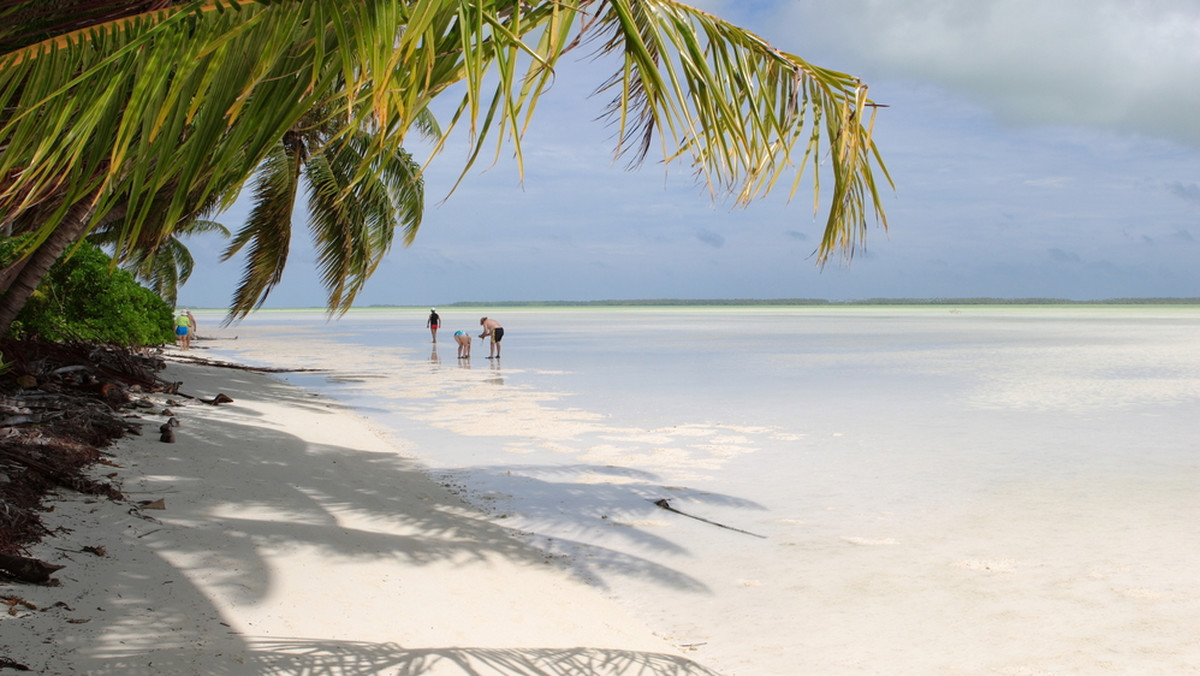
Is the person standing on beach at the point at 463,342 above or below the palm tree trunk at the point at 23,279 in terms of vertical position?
below

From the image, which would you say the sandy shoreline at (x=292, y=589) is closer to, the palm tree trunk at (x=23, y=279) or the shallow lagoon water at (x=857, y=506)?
the shallow lagoon water at (x=857, y=506)

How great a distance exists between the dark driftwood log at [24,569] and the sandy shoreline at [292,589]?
0.07 m

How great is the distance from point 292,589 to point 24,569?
1.06 metres

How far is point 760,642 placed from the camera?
4.01 metres

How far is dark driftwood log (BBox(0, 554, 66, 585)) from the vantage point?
3.37 metres

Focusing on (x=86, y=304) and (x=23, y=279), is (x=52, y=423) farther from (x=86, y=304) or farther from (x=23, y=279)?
(x=86, y=304)

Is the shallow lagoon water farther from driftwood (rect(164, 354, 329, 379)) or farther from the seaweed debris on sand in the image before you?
the seaweed debris on sand

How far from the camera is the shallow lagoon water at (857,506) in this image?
161 inches

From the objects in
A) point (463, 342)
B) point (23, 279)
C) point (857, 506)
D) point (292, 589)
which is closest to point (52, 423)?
point (23, 279)

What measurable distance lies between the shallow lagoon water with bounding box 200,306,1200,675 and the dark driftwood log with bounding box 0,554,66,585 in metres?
2.64

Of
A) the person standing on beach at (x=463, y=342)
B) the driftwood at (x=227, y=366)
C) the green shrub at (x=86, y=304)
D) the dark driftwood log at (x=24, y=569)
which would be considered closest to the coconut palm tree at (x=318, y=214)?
the green shrub at (x=86, y=304)

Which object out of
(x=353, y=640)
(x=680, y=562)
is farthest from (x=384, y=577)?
(x=680, y=562)

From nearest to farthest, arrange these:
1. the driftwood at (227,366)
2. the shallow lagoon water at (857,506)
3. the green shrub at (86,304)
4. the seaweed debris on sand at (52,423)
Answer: the seaweed debris on sand at (52,423) → the shallow lagoon water at (857,506) → the green shrub at (86,304) → the driftwood at (227,366)

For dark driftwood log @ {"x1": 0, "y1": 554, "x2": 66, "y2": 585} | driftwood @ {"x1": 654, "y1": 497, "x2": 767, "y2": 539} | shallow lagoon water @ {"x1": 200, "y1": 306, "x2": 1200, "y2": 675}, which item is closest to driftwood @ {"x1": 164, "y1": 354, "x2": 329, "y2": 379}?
shallow lagoon water @ {"x1": 200, "y1": 306, "x2": 1200, "y2": 675}
